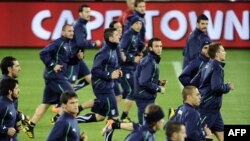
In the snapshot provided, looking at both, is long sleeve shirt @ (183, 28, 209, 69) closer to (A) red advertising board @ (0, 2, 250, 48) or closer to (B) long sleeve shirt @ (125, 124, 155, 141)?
(B) long sleeve shirt @ (125, 124, 155, 141)

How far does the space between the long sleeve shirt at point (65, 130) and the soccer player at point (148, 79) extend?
3.25 metres

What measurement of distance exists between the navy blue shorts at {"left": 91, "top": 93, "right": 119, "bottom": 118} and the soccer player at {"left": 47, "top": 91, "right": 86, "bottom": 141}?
12.0 feet

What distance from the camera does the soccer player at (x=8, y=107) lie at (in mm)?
13258

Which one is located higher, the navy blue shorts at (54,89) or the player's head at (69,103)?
the player's head at (69,103)

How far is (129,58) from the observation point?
18391 mm

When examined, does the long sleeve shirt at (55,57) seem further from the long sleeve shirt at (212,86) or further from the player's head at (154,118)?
the player's head at (154,118)

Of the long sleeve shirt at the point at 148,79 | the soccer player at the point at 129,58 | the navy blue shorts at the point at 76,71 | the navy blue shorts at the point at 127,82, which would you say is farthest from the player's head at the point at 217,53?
the navy blue shorts at the point at 76,71

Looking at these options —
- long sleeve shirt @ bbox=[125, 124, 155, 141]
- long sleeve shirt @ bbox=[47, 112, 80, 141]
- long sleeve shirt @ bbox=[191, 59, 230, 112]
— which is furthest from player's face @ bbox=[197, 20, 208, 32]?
long sleeve shirt @ bbox=[125, 124, 155, 141]

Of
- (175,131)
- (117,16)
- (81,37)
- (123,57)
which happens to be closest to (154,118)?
(175,131)

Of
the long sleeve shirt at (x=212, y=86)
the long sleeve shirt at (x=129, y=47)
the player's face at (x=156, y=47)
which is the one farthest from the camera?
the long sleeve shirt at (x=129, y=47)

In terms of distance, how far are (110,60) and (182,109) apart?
3.37 metres

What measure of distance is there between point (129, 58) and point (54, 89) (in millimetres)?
2313

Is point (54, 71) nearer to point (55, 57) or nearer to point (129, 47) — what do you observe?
point (55, 57)

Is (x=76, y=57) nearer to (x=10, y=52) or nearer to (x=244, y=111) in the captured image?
(x=244, y=111)
